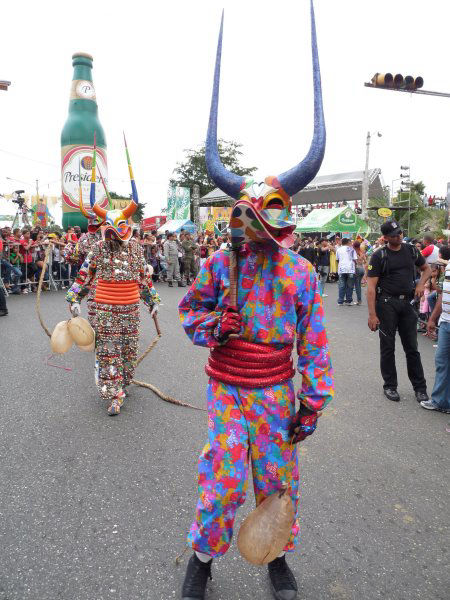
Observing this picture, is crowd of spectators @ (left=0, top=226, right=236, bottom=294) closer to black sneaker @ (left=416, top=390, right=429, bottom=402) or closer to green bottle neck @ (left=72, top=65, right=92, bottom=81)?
green bottle neck @ (left=72, top=65, right=92, bottom=81)

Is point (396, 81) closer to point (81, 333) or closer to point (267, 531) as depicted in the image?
point (81, 333)

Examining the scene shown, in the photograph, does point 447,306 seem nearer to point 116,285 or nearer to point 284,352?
point 284,352

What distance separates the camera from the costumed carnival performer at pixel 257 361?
1.90 metres

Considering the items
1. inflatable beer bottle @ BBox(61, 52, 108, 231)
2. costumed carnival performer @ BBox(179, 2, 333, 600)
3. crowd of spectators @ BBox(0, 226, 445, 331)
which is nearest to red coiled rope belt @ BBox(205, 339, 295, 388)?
costumed carnival performer @ BBox(179, 2, 333, 600)

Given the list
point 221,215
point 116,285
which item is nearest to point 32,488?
point 116,285

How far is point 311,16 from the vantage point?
184cm

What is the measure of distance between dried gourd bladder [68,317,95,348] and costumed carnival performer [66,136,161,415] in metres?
0.07

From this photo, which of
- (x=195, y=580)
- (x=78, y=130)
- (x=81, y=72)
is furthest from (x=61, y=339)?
(x=81, y=72)

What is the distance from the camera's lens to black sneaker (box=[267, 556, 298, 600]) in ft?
6.68

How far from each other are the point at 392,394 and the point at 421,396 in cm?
28

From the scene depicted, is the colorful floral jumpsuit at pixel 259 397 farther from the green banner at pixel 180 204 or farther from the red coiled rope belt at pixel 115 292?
the green banner at pixel 180 204

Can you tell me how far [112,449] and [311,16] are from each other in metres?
3.14

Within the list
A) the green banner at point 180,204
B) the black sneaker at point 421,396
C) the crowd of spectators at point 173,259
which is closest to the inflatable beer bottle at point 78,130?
the crowd of spectators at point 173,259

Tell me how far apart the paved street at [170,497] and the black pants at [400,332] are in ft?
0.91
